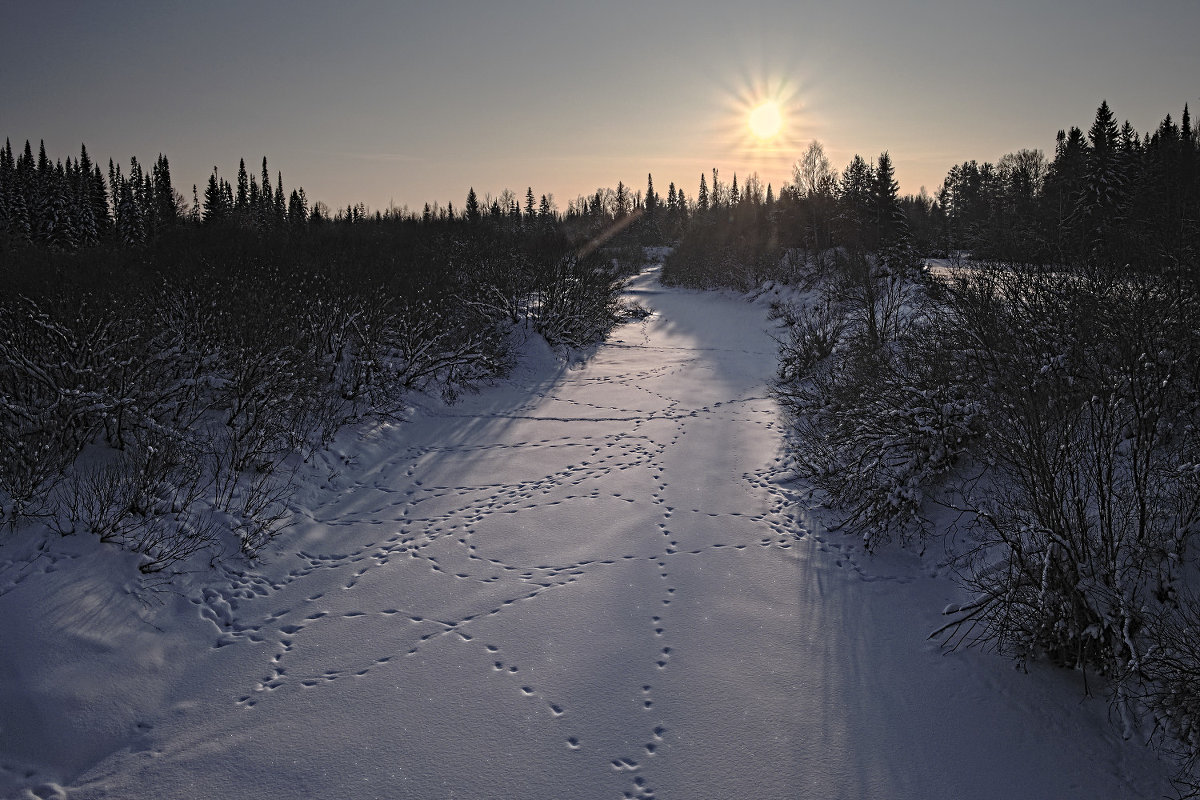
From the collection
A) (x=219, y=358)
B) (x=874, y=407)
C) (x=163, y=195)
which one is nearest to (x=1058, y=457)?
(x=874, y=407)

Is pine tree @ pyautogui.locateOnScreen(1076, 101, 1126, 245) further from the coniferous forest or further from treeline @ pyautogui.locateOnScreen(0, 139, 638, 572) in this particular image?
treeline @ pyautogui.locateOnScreen(0, 139, 638, 572)

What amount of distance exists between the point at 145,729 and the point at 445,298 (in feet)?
56.5

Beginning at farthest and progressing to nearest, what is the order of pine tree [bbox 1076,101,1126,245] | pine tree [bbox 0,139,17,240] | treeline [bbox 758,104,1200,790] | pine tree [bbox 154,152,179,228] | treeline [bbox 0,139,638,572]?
pine tree [bbox 154,152,179,228] → pine tree [bbox 0,139,17,240] → pine tree [bbox 1076,101,1126,245] → treeline [bbox 0,139,638,572] → treeline [bbox 758,104,1200,790]

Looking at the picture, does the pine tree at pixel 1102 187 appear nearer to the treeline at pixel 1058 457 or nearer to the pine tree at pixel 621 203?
the treeline at pixel 1058 457

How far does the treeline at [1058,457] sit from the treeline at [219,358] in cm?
790

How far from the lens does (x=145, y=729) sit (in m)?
4.70

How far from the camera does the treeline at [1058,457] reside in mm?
4754

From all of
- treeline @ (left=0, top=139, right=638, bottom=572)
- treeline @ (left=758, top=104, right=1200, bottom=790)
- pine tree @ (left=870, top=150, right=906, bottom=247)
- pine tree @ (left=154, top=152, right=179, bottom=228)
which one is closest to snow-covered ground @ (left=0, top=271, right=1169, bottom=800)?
treeline @ (left=758, top=104, right=1200, bottom=790)

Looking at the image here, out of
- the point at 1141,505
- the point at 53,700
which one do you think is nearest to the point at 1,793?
the point at 53,700

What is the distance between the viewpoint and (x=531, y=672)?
5457mm

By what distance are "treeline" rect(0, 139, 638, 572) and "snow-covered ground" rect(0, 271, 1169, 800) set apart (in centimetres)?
77

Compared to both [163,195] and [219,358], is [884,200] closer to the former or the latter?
[219,358]

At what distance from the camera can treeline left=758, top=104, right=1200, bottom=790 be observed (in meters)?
4.75

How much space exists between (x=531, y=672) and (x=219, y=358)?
30.3 ft
